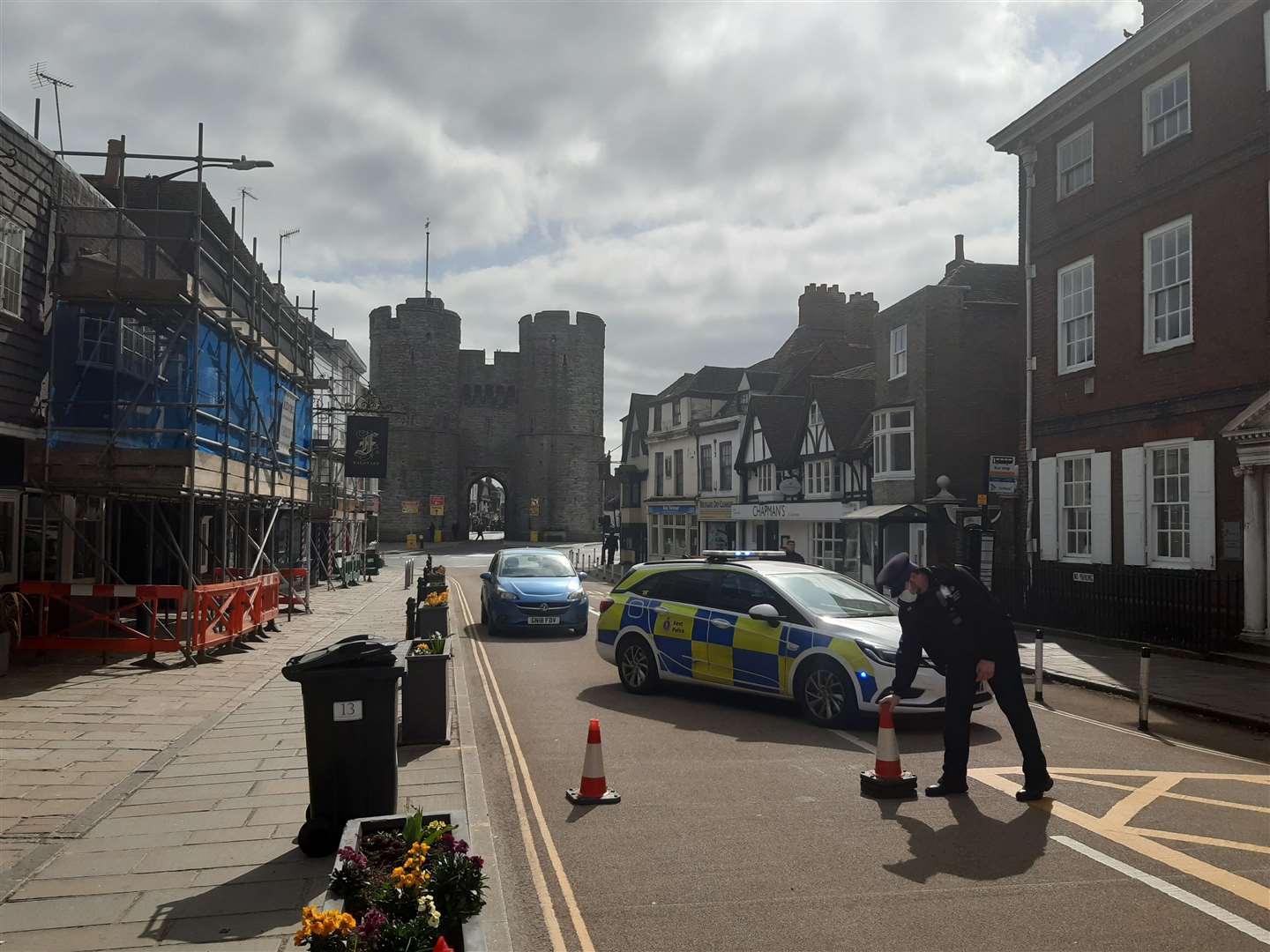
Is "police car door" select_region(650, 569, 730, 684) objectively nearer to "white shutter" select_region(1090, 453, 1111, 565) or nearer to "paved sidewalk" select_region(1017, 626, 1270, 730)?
"paved sidewalk" select_region(1017, 626, 1270, 730)

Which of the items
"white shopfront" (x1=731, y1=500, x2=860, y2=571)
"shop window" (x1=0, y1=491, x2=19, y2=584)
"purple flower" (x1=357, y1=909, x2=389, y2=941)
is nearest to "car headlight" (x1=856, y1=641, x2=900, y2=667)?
"purple flower" (x1=357, y1=909, x2=389, y2=941)

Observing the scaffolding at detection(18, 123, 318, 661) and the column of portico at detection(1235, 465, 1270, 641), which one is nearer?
the scaffolding at detection(18, 123, 318, 661)

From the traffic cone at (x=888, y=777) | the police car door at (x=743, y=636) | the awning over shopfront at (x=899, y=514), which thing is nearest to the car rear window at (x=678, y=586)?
the police car door at (x=743, y=636)

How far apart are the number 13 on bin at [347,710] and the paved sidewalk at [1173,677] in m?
8.66

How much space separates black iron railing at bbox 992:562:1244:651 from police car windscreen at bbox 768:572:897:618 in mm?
6943

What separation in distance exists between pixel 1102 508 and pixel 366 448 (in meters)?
21.7

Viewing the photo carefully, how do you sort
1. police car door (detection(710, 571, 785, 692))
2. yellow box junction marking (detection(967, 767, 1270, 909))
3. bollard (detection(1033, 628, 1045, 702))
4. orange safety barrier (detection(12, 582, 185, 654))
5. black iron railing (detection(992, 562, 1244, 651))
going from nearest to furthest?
yellow box junction marking (detection(967, 767, 1270, 909)) → police car door (detection(710, 571, 785, 692)) → bollard (detection(1033, 628, 1045, 702)) → orange safety barrier (detection(12, 582, 185, 654)) → black iron railing (detection(992, 562, 1244, 651))

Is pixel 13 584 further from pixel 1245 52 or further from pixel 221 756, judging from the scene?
pixel 1245 52

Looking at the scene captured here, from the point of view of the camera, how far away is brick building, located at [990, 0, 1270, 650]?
14.8 m

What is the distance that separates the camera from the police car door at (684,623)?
10523mm

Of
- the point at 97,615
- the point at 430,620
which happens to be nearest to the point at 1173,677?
the point at 430,620

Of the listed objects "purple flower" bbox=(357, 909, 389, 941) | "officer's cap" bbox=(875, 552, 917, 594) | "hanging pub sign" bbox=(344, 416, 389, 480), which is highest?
"hanging pub sign" bbox=(344, 416, 389, 480)

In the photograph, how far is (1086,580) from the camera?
18.1m

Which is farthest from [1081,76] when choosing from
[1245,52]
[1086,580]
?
[1086,580]
